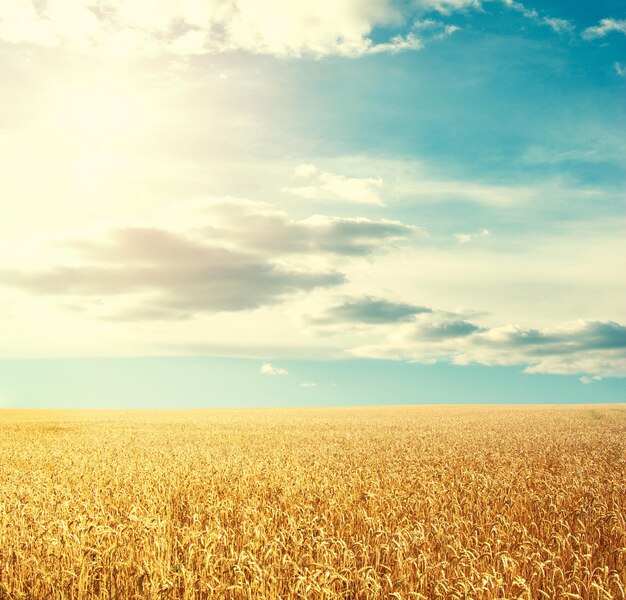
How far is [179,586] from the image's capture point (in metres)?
6.93

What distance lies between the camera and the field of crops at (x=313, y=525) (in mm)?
6918

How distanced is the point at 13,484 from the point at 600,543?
1300cm

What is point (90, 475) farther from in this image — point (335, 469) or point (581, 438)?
point (581, 438)

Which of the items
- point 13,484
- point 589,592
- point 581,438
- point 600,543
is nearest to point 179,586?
point 589,592

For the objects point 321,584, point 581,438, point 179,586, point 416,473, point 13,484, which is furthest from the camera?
point 581,438

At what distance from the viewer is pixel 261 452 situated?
71.8 ft

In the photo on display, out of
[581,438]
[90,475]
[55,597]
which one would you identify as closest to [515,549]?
[55,597]

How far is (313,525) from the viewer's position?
9016 millimetres

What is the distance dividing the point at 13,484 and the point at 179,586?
9561 mm

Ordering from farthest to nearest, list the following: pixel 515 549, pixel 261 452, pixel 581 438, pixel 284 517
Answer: pixel 581 438, pixel 261 452, pixel 284 517, pixel 515 549

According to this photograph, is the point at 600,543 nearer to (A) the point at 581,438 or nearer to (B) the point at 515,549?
(B) the point at 515,549

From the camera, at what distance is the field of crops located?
22.7ft

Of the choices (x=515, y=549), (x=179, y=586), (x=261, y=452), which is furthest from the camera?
(x=261, y=452)

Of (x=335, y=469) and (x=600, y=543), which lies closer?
(x=600, y=543)
